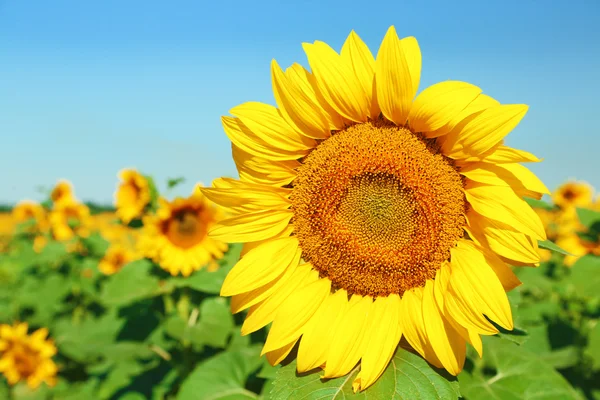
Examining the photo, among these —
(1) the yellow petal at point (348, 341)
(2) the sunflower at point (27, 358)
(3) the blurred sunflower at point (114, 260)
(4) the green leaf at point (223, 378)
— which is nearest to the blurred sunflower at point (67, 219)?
(3) the blurred sunflower at point (114, 260)

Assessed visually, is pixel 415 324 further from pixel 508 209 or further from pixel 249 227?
pixel 249 227

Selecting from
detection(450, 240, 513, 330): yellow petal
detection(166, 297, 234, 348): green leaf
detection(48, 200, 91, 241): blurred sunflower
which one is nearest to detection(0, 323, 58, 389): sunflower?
detection(48, 200, 91, 241): blurred sunflower

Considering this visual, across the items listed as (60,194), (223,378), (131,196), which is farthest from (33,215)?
(223,378)

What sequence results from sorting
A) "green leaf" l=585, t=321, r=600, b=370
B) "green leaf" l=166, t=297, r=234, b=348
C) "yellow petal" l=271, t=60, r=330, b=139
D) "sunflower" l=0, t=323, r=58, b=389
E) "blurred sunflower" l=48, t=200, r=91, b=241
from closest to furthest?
"yellow petal" l=271, t=60, r=330, b=139
"green leaf" l=585, t=321, r=600, b=370
"green leaf" l=166, t=297, r=234, b=348
"sunflower" l=0, t=323, r=58, b=389
"blurred sunflower" l=48, t=200, r=91, b=241

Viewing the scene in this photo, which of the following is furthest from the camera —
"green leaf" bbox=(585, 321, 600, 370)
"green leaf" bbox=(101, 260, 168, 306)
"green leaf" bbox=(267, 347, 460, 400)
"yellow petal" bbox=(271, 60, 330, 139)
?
"green leaf" bbox=(101, 260, 168, 306)

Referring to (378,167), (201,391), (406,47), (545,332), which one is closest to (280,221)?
(378,167)

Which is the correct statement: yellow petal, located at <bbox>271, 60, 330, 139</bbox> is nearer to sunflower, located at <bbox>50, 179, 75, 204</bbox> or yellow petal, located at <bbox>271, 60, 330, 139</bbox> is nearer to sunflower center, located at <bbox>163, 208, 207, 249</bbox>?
sunflower center, located at <bbox>163, 208, 207, 249</bbox>

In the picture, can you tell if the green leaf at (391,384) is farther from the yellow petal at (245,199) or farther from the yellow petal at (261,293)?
the yellow petal at (245,199)
